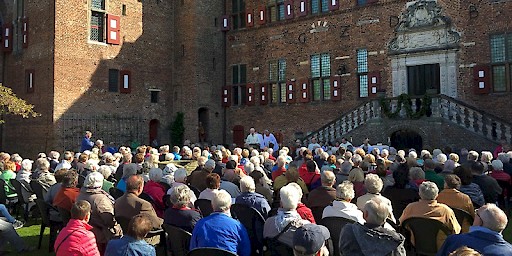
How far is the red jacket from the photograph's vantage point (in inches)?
164

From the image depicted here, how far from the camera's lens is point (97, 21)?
20531mm

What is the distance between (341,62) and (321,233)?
16.8m

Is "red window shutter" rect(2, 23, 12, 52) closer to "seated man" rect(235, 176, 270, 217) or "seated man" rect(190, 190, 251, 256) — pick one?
"seated man" rect(235, 176, 270, 217)

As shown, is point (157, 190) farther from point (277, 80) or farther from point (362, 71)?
point (277, 80)

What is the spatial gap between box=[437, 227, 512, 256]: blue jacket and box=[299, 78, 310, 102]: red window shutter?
56.7 feet

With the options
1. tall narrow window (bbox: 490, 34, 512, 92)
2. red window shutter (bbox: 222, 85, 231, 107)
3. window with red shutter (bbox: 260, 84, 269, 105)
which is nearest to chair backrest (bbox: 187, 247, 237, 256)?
tall narrow window (bbox: 490, 34, 512, 92)

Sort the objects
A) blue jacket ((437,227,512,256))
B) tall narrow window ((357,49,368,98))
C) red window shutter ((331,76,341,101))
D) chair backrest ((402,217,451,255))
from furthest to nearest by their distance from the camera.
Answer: red window shutter ((331,76,341,101)) < tall narrow window ((357,49,368,98)) < chair backrest ((402,217,451,255)) < blue jacket ((437,227,512,256))

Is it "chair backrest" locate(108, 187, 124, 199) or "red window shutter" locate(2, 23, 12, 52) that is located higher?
"red window shutter" locate(2, 23, 12, 52)

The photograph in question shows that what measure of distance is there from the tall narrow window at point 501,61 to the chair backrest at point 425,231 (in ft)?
43.9

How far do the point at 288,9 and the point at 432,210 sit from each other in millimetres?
17781

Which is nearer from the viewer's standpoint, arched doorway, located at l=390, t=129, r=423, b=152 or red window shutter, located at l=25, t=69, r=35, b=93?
arched doorway, located at l=390, t=129, r=423, b=152

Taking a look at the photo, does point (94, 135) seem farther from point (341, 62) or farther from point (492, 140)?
point (492, 140)

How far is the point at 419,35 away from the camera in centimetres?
1798

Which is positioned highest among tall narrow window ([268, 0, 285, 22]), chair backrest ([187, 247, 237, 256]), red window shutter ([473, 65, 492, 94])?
tall narrow window ([268, 0, 285, 22])
